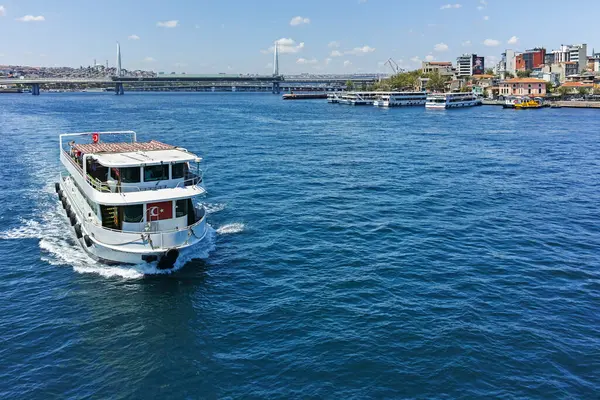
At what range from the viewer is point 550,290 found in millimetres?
26984

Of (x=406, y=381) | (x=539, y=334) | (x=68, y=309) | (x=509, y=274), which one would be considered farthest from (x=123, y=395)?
(x=509, y=274)

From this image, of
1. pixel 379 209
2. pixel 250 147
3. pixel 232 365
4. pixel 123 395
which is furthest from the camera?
pixel 250 147

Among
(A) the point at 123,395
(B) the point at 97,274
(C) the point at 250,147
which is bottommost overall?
(A) the point at 123,395

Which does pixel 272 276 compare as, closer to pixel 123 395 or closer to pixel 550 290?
pixel 123 395

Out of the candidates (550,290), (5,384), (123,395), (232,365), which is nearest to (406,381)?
(232,365)

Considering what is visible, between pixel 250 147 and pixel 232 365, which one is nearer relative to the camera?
pixel 232 365

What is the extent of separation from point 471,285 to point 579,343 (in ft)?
20.5

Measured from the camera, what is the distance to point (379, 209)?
4138 cm

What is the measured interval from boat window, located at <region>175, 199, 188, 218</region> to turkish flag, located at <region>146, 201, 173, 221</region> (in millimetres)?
469

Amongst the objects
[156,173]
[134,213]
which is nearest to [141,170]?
[156,173]

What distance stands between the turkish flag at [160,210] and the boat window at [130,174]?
235 cm

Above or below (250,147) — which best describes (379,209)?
below

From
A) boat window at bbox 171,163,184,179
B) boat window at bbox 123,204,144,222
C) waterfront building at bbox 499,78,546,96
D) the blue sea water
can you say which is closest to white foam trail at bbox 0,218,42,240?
the blue sea water

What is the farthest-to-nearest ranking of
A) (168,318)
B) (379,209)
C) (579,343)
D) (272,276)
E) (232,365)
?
(379,209) < (272,276) < (168,318) < (579,343) < (232,365)
